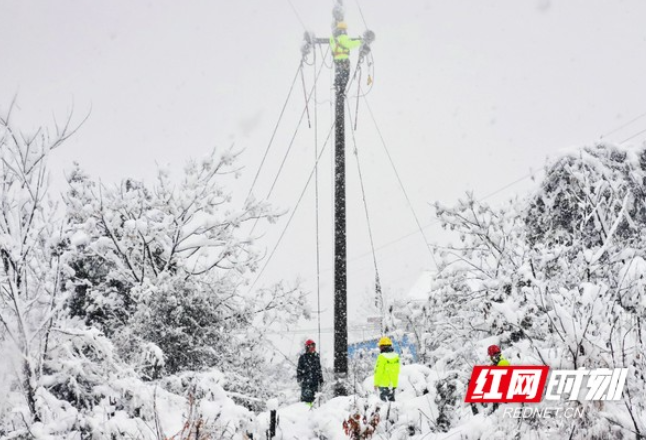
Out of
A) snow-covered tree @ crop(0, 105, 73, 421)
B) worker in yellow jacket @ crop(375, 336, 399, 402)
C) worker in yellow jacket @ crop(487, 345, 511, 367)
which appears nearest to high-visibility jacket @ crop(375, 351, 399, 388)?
worker in yellow jacket @ crop(375, 336, 399, 402)

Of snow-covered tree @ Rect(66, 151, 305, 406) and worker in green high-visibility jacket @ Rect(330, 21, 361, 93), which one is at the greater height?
worker in green high-visibility jacket @ Rect(330, 21, 361, 93)

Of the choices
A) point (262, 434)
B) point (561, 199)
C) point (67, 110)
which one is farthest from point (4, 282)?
point (561, 199)

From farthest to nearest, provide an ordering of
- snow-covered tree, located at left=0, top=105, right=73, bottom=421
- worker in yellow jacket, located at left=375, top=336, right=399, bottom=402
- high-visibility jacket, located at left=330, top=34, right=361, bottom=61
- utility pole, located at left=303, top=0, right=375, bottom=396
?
1. high-visibility jacket, located at left=330, top=34, right=361, bottom=61
2. utility pole, located at left=303, top=0, right=375, bottom=396
3. worker in yellow jacket, located at left=375, top=336, right=399, bottom=402
4. snow-covered tree, located at left=0, top=105, right=73, bottom=421

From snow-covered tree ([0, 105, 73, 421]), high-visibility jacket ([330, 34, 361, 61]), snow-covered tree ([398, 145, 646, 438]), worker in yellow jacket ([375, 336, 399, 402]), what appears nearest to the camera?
snow-covered tree ([0, 105, 73, 421])

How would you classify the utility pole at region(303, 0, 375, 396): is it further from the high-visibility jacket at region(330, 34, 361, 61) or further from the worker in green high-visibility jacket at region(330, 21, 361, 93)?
the high-visibility jacket at region(330, 34, 361, 61)

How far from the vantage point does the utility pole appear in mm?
8781

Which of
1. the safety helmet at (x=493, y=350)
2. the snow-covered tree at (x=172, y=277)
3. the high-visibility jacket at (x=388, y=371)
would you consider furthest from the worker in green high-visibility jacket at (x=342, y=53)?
the safety helmet at (x=493, y=350)

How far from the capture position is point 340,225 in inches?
368

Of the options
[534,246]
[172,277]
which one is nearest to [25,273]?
[172,277]

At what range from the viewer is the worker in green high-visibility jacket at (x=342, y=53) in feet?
33.5

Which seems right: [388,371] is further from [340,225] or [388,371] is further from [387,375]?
[340,225]

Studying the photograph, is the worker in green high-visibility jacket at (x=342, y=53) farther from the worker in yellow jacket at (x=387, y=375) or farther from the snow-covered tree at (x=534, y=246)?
the worker in yellow jacket at (x=387, y=375)

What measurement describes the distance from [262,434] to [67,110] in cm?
426

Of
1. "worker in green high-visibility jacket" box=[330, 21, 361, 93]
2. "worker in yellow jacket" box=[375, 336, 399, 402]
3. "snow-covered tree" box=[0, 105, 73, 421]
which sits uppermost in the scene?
"worker in green high-visibility jacket" box=[330, 21, 361, 93]
